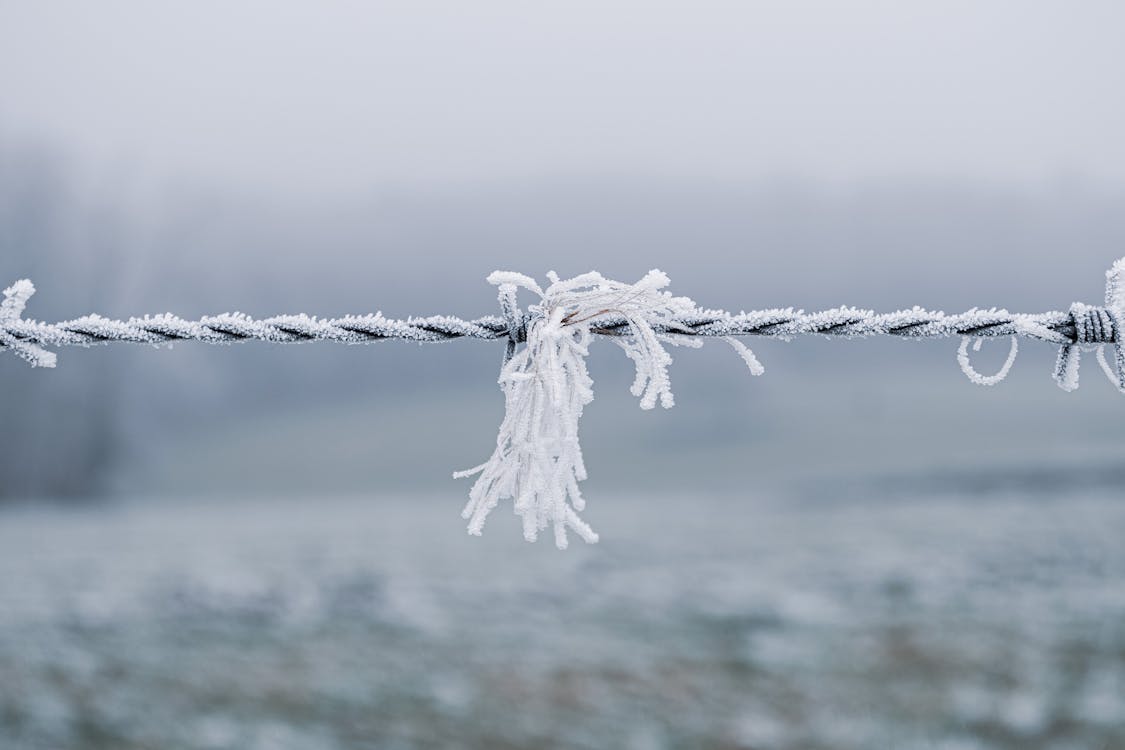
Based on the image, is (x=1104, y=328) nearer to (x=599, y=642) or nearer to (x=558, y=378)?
(x=558, y=378)

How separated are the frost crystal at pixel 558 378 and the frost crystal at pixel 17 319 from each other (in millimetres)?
784

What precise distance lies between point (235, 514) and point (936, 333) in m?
66.9

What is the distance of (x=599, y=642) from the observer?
17.1m

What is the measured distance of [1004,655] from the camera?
14.2 metres

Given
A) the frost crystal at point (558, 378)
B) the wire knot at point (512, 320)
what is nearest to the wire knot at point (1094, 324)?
the frost crystal at point (558, 378)

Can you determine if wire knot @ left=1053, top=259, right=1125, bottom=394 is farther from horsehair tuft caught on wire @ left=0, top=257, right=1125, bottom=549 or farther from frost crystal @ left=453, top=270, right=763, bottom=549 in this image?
frost crystal @ left=453, top=270, right=763, bottom=549

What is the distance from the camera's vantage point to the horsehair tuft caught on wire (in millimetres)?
1356

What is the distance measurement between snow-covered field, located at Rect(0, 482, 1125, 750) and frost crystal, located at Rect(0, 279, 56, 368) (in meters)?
10.7

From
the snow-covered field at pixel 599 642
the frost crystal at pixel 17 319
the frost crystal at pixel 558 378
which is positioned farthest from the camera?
the snow-covered field at pixel 599 642

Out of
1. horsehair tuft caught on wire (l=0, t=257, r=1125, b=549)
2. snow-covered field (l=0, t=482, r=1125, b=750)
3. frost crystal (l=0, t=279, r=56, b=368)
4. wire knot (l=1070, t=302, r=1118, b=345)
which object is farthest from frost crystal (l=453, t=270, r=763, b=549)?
snow-covered field (l=0, t=482, r=1125, b=750)

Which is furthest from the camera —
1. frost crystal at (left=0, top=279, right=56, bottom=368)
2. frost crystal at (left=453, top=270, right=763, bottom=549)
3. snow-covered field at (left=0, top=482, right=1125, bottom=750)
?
snow-covered field at (left=0, top=482, right=1125, bottom=750)

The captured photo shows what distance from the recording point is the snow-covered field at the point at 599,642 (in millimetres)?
11570

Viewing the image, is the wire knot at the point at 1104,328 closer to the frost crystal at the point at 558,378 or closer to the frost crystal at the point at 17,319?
the frost crystal at the point at 558,378

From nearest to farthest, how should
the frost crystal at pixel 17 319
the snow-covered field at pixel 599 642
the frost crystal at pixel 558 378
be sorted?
the frost crystal at pixel 558 378, the frost crystal at pixel 17 319, the snow-covered field at pixel 599 642
